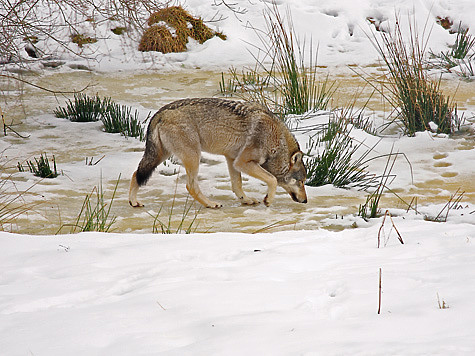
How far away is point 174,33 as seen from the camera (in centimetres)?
Result: 1342

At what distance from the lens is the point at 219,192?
687 centimetres

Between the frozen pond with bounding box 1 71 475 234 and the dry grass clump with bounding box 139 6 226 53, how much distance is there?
9.26 ft

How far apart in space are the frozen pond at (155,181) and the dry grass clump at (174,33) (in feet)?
9.26

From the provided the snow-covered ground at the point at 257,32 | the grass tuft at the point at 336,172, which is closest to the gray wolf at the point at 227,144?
the grass tuft at the point at 336,172

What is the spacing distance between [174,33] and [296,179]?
8138 millimetres

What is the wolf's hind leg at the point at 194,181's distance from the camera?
6.07 metres

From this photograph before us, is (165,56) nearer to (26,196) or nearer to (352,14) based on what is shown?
(352,14)

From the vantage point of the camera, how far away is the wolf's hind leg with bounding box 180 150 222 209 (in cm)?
607

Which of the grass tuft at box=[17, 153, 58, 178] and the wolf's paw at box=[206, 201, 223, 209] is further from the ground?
the grass tuft at box=[17, 153, 58, 178]

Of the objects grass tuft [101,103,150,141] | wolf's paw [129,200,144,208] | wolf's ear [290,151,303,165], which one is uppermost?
grass tuft [101,103,150,141]

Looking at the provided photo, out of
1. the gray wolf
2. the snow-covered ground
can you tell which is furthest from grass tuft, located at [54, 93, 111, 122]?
the gray wolf

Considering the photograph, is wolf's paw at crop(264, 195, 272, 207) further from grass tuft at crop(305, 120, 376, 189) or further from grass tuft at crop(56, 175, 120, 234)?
grass tuft at crop(56, 175, 120, 234)

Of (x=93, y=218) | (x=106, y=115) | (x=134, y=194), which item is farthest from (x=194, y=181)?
(x=106, y=115)

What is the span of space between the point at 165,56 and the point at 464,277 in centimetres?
1083
